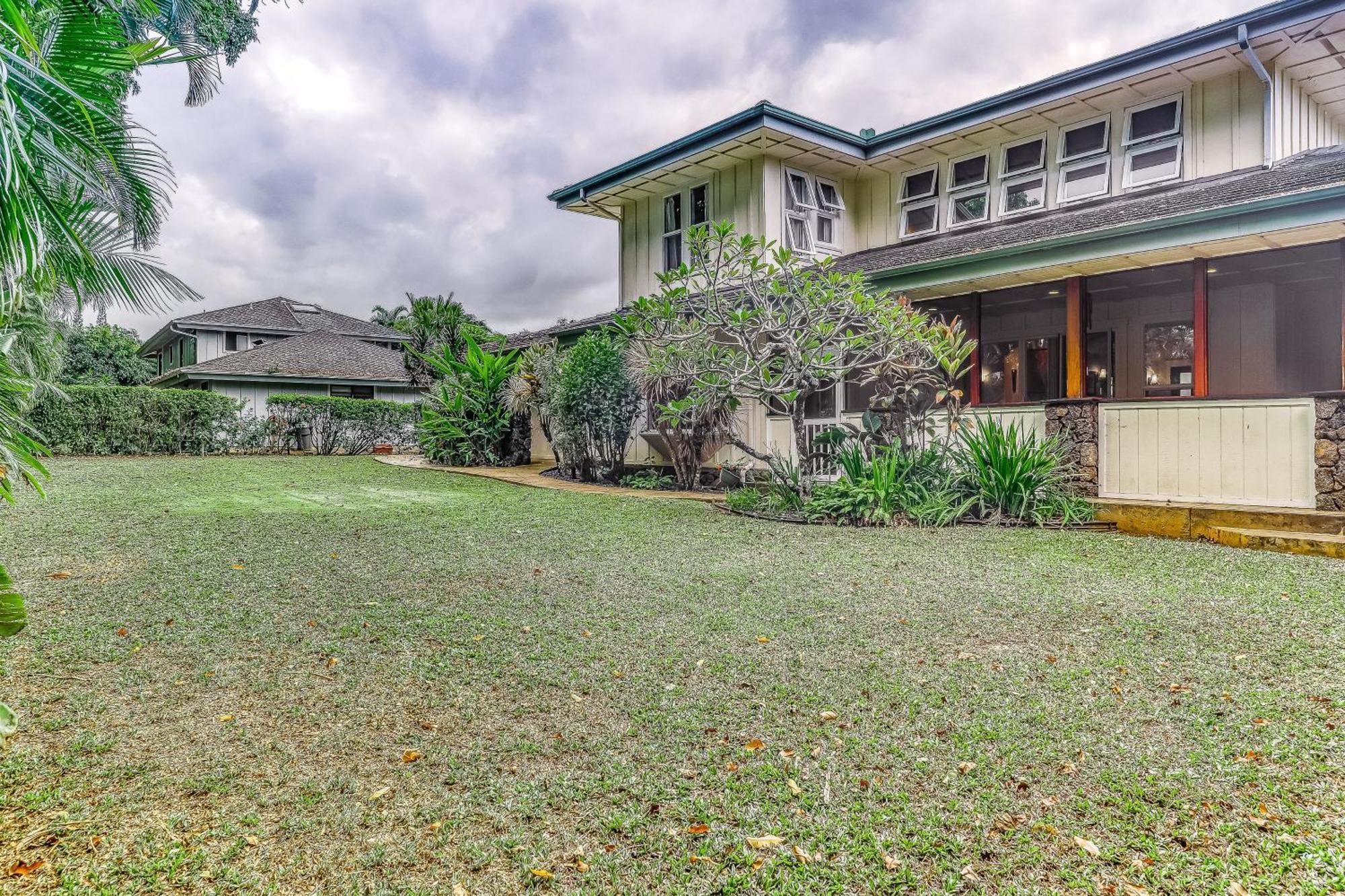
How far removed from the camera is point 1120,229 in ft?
25.6

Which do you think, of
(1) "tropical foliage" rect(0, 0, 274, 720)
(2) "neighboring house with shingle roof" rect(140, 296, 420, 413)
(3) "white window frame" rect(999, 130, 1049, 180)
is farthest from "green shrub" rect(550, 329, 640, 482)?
(2) "neighboring house with shingle roof" rect(140, 296, 420, 413)

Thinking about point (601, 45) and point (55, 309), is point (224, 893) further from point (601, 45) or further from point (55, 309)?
point (601, 45)

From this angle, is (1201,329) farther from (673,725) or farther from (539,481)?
(539,481)

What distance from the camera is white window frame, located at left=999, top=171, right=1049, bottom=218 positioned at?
37.6 feet

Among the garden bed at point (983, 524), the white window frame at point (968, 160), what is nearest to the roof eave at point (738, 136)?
the white window frame at point (968, 160)

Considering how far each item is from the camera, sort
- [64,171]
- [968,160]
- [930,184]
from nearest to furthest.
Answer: [64,171], [968,160], [930,184]

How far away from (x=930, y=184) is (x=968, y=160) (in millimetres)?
735

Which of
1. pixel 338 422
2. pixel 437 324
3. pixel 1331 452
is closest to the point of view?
Answer: pixel 1331 452

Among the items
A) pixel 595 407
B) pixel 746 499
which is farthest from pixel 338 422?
pixel 746 499

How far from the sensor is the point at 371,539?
22.4 feet

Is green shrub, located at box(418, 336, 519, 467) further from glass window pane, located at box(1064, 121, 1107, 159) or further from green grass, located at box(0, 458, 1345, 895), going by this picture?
glass window pane, located at box(1064, 121, 1107, 159)

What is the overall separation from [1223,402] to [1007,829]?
22.7 feet

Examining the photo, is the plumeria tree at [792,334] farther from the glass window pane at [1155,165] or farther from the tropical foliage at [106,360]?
the tropical foliage at [106,360]

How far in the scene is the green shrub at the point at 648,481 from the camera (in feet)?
39.0
